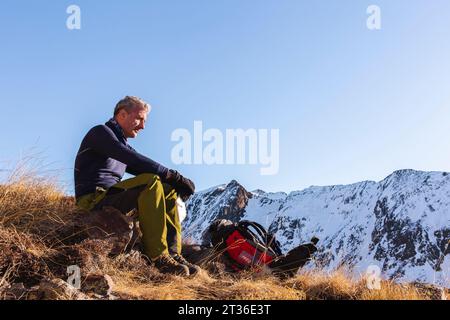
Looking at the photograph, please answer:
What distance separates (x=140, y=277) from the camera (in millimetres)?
5949

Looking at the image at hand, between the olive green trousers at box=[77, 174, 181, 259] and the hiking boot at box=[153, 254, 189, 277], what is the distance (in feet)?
0.23

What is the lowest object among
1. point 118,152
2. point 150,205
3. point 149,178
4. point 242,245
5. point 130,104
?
point 242,245

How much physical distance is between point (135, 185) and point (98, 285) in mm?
1692

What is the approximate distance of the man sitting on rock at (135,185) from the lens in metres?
6.49

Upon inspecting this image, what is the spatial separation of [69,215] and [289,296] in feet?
10.1

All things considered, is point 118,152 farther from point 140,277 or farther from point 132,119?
point 140,277

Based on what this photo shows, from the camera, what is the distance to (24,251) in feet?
19.0

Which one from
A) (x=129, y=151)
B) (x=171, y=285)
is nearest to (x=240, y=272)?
(x=171, y=285)

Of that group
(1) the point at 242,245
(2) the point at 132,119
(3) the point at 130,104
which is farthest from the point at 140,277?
(3) the point at 130,104

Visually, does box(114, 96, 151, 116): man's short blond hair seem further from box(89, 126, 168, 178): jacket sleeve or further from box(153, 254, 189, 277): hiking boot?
box(153, 254, 189, 277): hiking boot

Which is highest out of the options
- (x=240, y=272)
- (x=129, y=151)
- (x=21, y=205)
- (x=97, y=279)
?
(x=129, y=151)

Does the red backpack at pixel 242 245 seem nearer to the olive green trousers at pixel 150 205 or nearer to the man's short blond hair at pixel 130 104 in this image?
the olive green trousers at pixel 150 205

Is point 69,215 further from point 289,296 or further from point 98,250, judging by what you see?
point 289,296
